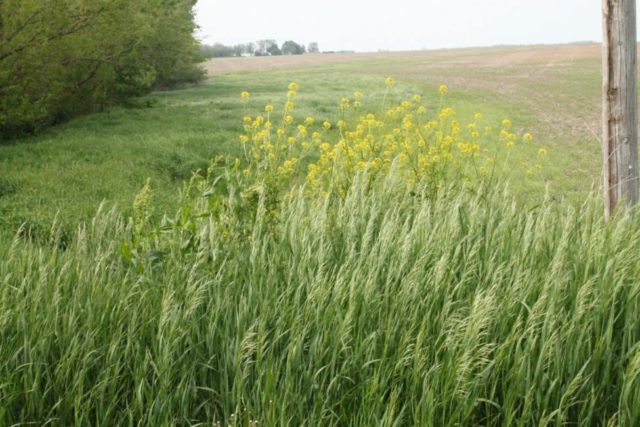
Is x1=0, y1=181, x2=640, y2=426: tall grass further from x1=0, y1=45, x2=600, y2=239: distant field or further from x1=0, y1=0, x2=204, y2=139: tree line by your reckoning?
x1=0, y1=0, x2=204, y2=139: tree line

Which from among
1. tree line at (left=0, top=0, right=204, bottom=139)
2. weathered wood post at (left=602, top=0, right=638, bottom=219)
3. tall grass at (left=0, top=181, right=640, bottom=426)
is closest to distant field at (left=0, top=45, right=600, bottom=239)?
weathered wood post at (left=602, top=0, right=638, bottom=219)

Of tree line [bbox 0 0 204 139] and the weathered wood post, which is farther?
tree line [bbox 0 0 204 139]

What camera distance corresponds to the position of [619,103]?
211 inches

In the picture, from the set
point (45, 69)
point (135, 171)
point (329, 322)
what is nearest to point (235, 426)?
point (329, 322)

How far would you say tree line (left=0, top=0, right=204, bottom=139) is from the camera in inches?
620

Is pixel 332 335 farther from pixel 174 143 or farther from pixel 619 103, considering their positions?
pixel 174 143

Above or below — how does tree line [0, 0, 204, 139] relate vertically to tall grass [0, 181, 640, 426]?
above

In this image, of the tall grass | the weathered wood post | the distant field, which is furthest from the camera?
the distant field

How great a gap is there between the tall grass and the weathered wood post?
40.7 inches

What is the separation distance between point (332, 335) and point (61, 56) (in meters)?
16.3

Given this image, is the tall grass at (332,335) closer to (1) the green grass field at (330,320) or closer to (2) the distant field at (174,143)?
(1) the green grass field at (330,320)

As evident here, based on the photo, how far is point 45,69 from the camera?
17.4 metres

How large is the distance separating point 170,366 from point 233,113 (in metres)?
21.8

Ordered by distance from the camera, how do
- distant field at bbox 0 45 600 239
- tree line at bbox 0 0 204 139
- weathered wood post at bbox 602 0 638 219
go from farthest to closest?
tree line at bbox 0 0 204 139
distant field at bbox 0 45 600 239
weathered wood post at bbox 602 0 638 219
